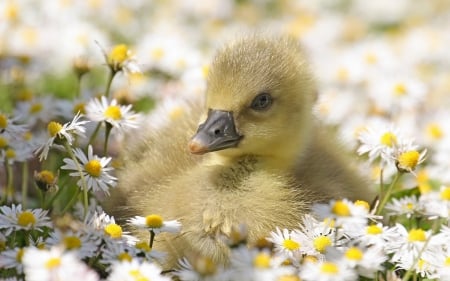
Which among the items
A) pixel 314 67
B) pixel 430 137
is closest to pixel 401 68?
pixel 430 137

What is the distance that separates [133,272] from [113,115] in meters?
0.84

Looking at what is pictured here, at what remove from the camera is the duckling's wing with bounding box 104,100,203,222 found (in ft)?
8.50

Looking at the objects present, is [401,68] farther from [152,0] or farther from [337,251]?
[337,251]

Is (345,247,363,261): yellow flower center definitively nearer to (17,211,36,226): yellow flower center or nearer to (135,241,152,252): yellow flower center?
(135,241,152,252): yellow flower center

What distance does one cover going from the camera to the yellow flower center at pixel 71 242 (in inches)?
79.2

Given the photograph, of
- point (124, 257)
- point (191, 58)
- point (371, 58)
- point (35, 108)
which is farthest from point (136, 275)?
point (371, 58)

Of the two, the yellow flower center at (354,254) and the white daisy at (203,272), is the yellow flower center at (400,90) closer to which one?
the yellow flower center at (354,254)

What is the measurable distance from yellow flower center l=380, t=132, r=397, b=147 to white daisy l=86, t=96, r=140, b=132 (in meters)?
0.76

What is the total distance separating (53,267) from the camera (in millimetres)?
1818

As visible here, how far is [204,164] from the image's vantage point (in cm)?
262

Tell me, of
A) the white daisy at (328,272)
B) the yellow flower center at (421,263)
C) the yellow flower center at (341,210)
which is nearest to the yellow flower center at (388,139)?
the yellow flower center at (421,263)

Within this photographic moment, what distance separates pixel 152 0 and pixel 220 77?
3.38 meters

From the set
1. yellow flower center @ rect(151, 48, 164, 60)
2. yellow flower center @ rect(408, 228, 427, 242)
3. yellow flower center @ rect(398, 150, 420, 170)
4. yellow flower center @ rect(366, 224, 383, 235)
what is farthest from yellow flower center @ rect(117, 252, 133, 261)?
yellow flower center @ rect(151, 48, 164, 60)

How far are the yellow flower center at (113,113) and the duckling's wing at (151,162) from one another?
0.18m
